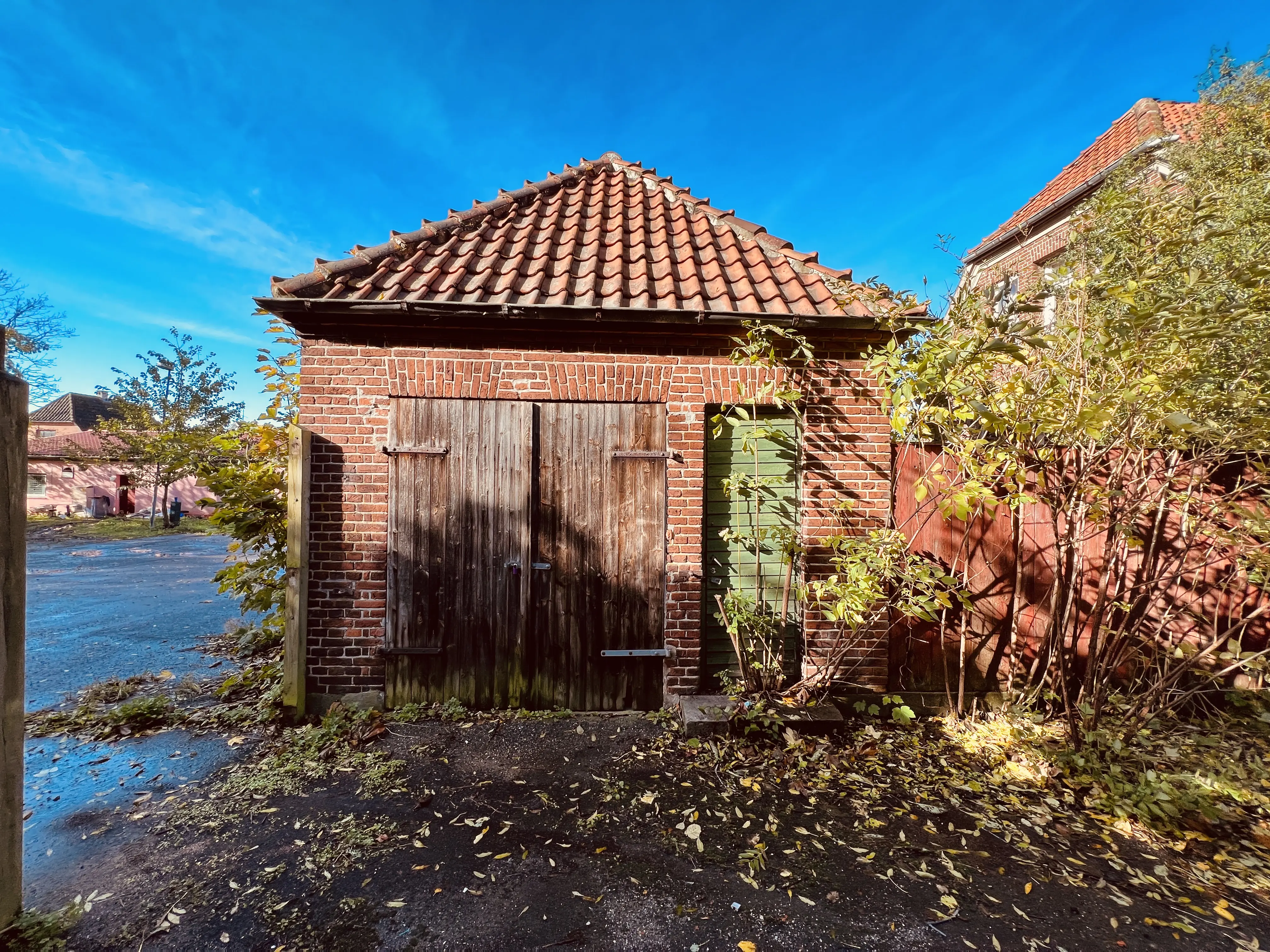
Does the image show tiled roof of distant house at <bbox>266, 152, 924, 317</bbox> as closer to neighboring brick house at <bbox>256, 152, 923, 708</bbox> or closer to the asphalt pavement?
neighboring brick house at <bbox>256, 152, 923, 708</bbox>

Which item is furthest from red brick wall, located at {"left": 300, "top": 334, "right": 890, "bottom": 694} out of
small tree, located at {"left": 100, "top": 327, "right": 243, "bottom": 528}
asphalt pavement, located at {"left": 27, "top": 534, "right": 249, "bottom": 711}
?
small tree, located at {"left": 100, "top": 327, "right": 243, "bottom": 528}

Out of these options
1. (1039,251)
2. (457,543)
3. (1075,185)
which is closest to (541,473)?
(457,543)

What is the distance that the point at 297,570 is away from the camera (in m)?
3.93

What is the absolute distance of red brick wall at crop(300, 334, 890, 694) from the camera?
4.04m

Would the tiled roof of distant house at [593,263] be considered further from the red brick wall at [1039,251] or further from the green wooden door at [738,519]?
the red brick wall at [1039,251]

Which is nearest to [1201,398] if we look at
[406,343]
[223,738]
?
[406,343]

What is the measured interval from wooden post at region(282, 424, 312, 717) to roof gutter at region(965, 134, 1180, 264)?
5309mm

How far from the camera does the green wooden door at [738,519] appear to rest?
429 centimetres

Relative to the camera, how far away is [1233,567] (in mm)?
3928

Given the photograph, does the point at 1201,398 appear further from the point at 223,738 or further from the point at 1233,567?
the point at 223,738

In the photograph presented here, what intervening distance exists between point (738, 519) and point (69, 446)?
34.8 metres

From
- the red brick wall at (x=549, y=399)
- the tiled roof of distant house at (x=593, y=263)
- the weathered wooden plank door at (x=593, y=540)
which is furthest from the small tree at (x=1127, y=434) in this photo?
the weathered wooden plank door at (x=593, y=540)

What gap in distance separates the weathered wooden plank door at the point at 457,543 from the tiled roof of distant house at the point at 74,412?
45.1 meters

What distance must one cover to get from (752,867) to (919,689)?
257 centimetres
